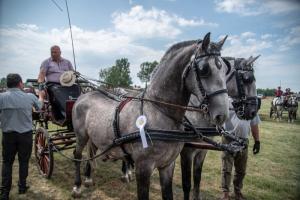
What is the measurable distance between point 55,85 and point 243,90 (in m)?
4.33

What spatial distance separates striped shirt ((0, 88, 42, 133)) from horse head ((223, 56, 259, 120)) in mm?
3863

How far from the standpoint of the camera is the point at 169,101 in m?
3.01

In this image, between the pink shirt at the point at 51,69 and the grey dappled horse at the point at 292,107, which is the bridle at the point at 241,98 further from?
the grey dappled horse at the point at 292,107

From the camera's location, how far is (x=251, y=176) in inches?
259

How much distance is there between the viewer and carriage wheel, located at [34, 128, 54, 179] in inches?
214

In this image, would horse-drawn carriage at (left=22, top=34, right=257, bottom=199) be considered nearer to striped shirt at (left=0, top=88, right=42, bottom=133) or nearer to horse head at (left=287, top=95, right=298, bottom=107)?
striped shirt at (left=0, top=88, right=42, bottom=133)

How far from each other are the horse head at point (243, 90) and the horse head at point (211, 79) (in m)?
1.37

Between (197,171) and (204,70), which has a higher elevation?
(204,70)

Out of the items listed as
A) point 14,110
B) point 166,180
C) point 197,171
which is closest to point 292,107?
point 197,171

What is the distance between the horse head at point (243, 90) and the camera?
3855mm

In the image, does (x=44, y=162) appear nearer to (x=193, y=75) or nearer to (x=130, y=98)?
(x=130, y=98)

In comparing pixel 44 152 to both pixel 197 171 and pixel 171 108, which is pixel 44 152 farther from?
pixel 171 108

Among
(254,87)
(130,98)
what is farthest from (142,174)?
(254,87)

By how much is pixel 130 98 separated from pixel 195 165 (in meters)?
2.10
